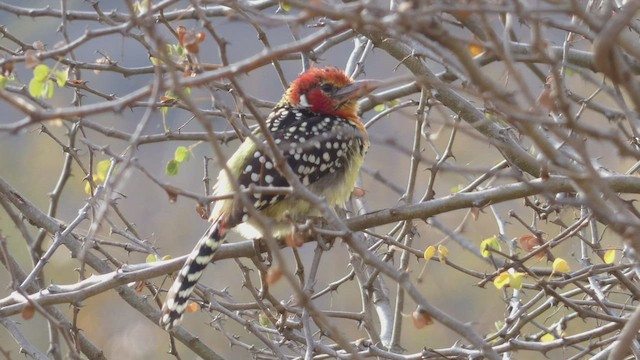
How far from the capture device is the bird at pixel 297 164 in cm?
368

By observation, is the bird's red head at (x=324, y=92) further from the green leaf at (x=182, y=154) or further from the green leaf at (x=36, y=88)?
the green leaf at (x=36, y=88)

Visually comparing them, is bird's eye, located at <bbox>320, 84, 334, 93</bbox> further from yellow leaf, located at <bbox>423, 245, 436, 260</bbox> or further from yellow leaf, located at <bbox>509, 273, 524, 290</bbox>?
yellow leaf, located at <bbox>509, 273, 524, 290</bbox>

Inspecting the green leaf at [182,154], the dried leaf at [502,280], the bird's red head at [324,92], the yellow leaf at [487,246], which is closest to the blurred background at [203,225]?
the bird's red head at [324,92]

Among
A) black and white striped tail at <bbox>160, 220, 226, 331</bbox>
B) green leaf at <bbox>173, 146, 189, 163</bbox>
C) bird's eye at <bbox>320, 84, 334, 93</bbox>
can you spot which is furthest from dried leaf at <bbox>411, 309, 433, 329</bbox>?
bird's eye at <bbox>320, 84, 334, 93</bbox>

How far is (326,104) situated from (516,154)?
1.47m

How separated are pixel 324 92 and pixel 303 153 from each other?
63cm

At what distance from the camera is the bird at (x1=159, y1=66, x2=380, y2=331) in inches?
145

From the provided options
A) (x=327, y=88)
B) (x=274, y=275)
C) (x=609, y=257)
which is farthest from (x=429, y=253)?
(x=327, y=88)

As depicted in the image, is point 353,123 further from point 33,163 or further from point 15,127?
point 33,163

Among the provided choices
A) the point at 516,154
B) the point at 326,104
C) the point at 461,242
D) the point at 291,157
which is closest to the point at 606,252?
the point at 516,154

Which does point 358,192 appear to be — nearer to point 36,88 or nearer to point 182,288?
point 182,288

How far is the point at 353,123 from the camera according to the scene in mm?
4758

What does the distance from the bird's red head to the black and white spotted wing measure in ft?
0.43

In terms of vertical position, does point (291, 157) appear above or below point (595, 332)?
above
